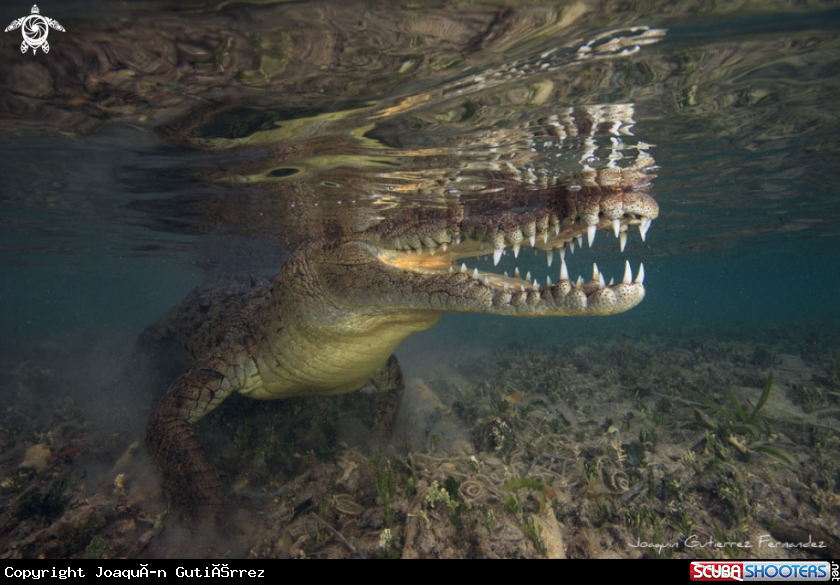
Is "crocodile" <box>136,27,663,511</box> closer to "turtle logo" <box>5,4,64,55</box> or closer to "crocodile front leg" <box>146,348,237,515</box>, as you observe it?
"crocodile front leg" <box>146,348,237,515</box>

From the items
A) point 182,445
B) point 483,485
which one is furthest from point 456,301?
point 182,445

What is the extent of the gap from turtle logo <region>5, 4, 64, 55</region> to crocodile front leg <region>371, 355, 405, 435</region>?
17.9ft

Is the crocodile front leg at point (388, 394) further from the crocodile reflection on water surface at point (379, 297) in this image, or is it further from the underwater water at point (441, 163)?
the underwater water at point (441, 163)

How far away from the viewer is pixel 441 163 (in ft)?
22.0

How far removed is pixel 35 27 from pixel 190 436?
14.2ft

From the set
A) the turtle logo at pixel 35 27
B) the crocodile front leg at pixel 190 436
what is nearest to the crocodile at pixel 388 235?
the crocodile front leg at pixel 190 436

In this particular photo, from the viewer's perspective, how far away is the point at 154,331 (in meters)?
8.39

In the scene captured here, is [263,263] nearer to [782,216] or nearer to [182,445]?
[182,445]

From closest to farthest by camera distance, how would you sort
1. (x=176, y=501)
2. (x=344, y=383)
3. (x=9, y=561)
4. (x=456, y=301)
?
(x=9, y=561) → (x=456, y=301) → (x=176, y=501) → (x=344, y=383)

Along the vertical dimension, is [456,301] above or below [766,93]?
below

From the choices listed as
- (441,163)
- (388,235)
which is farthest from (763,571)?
(441,163)

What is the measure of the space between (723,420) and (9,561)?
8.46m

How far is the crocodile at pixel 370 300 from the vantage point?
357 cm

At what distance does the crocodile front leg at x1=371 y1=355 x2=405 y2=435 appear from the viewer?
615cm
